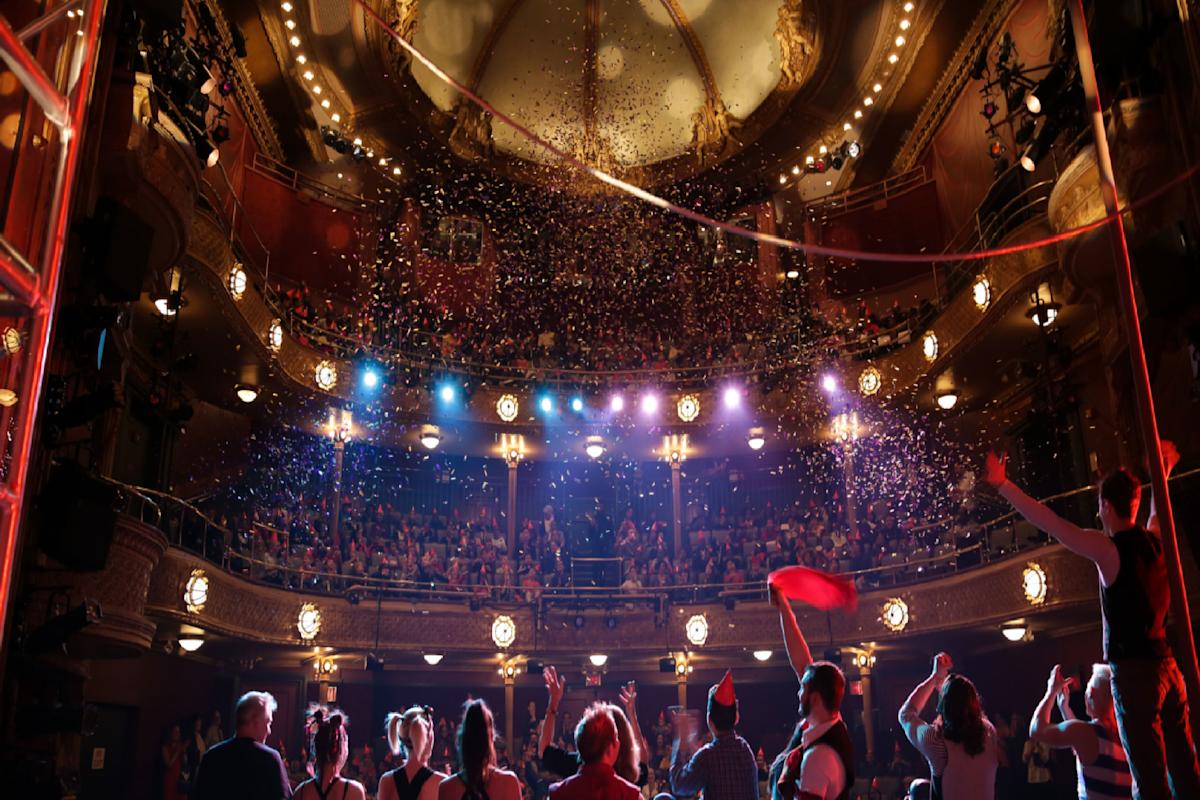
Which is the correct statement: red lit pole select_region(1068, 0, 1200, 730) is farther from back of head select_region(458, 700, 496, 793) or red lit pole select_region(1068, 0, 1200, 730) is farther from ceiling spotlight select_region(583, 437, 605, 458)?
ceiling spotlight select_region(583, 437, 605, 458)

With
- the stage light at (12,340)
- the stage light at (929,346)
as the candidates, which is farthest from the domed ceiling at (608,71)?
the stage light at (12,340)

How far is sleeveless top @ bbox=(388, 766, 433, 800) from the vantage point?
15.2 ft

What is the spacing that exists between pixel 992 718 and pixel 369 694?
43.6 feet

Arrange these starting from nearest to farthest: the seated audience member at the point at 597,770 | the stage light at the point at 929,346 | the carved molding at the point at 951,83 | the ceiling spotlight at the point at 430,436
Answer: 1. the seated audience member at the point at 597,770
2. the stage light at the point at 929,346
3. the carved molding at the point at 951,83
4. the ceiling spotlight at the point at 430,436

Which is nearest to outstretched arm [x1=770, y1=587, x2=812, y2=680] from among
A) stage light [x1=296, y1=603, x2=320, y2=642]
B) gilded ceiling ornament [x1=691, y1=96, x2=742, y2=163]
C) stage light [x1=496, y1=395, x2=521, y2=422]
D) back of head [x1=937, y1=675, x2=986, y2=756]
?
back of head [x1=937, y1=675, x2=986, y2=756]

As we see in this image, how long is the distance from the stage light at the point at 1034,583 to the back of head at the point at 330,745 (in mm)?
11637

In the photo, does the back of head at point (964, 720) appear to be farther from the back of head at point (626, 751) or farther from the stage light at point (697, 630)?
the stage light at point (697, 630)

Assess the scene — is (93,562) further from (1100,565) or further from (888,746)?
(888,746)

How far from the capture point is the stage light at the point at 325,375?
61.4ft

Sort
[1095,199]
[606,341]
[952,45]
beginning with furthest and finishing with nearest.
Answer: [606,341] < [952,45] < [1095,199]

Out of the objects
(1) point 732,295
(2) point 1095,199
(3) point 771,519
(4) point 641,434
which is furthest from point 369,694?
(2) point 1095,199

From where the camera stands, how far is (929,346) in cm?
1741

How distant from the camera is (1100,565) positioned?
390cm

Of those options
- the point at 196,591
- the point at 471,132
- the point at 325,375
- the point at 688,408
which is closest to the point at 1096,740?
the point at 196,591
